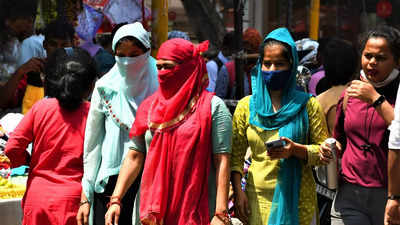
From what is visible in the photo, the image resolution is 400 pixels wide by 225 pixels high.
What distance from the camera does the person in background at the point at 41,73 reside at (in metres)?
7.25

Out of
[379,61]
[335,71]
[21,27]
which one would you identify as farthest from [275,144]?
[21,27]

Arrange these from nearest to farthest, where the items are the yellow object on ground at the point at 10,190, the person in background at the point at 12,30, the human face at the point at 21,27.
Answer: the yellow object on ground at the point at 10,190
the person in background at the point at 12,30
the human face at the point at 21,27

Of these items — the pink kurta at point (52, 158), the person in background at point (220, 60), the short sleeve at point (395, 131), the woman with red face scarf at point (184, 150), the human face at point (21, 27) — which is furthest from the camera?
the person in background at point (220, 60)

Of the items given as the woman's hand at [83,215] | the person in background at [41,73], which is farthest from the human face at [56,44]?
the woman's hand at [83,215]

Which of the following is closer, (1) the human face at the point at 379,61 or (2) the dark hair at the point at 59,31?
(1) the human face at the point at 379,61

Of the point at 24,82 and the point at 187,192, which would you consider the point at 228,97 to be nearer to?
the point at 24,82

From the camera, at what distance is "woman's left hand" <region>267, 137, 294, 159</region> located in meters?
3.83

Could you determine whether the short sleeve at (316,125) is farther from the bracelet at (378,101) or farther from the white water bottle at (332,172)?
the bracelet at (378,101)

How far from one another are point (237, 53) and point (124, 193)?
3.84 metres

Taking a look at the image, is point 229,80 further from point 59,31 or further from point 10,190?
point 10,190

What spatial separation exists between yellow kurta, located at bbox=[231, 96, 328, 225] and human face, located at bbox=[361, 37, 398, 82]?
1.27 ft

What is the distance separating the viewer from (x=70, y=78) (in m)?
4.60

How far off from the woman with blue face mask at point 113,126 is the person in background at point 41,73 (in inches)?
115

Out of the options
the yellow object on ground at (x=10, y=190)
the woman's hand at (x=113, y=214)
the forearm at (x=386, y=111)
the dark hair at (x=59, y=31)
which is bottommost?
the yellow object on ground at (x=10, y=190)
